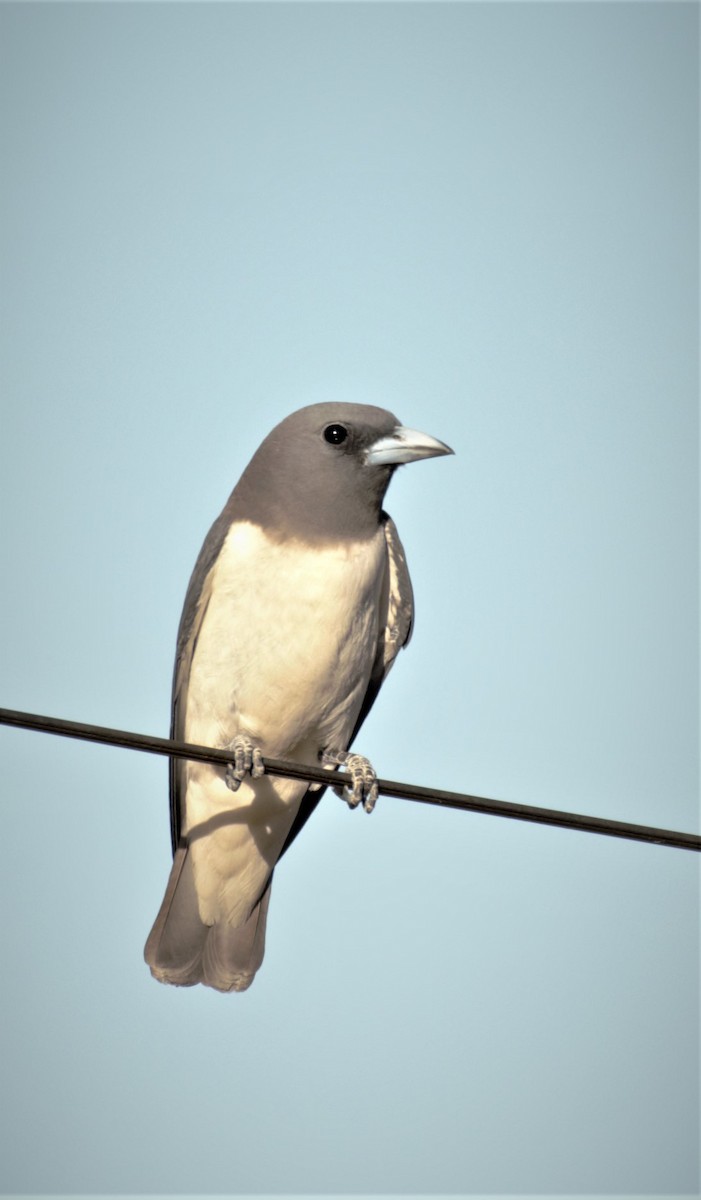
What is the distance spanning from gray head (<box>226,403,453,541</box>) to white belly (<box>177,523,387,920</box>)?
124mm

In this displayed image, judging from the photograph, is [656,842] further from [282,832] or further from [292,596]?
[282,832]

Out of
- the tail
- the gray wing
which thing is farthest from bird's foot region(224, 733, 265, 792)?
the tail

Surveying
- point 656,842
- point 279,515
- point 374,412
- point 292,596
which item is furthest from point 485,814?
point 374,412

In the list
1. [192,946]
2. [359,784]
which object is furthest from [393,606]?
[192,946]

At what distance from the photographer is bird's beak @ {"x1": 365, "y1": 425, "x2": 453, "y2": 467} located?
735 cm

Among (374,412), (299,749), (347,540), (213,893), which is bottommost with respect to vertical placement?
(213,893)

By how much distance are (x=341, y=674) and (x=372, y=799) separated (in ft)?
2.15

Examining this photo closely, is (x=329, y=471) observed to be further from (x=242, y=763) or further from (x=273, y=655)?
(x=242, y=763)

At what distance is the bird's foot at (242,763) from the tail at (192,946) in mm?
831

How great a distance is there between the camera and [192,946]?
7.79m

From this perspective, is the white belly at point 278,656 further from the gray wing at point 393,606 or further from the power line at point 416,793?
the power line at point 416,793

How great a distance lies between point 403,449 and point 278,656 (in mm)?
1305

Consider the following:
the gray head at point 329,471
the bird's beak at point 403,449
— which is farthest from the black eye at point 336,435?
the bird's beak at point 403,449

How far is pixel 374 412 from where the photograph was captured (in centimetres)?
754
